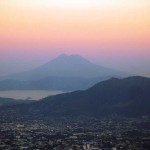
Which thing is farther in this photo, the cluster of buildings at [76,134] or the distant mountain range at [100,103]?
the distant mountain range at [100,103]

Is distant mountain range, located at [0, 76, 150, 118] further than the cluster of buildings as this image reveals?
Yes

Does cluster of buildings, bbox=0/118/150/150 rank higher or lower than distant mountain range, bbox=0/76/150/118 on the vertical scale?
lower

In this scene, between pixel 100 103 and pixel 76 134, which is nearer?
pixel 76 134

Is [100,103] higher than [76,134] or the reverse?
higher
